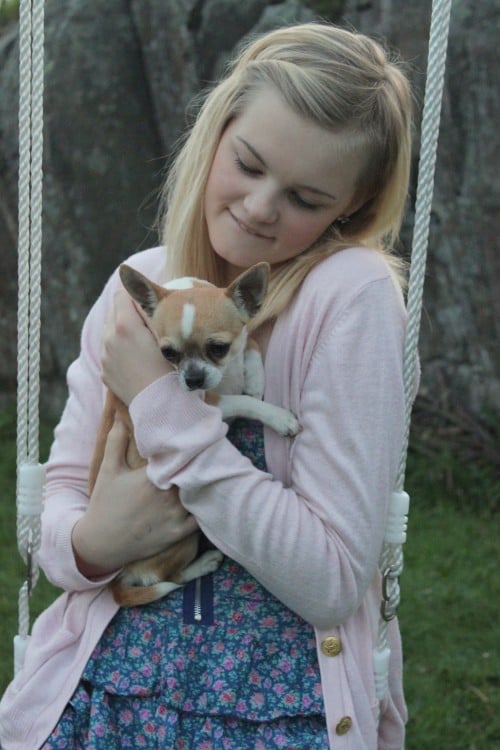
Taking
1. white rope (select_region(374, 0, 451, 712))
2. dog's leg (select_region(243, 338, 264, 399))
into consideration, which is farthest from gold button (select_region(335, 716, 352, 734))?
dog's leg (select_region(243, 338, 264, 399))

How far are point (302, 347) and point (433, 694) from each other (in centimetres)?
204

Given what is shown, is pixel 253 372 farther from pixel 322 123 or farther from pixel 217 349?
pixel 322 123

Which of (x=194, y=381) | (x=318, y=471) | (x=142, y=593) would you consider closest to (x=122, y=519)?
(x=142, y=593)

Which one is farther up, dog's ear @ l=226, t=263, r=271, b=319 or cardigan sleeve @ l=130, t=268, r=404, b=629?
dog's ear @ l=226, t=263, r=271, b=319

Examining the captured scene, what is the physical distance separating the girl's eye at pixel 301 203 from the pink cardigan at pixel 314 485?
116 mm

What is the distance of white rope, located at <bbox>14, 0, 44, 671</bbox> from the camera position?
2.25 metres

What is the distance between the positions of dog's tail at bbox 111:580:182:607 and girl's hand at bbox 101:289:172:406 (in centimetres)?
39

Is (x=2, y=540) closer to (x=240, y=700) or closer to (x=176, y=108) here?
(x=176, y=108)

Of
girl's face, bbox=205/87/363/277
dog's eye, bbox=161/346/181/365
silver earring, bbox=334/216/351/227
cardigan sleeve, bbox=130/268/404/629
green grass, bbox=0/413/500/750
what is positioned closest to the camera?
cardigan sleeve, bbox=130/268/404/629

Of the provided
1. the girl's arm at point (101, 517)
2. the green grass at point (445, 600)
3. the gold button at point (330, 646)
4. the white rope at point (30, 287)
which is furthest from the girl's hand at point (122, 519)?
the green grass at point (445, 600)

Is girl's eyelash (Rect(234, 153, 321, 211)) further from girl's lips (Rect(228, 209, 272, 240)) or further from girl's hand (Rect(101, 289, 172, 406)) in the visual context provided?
girl's hand (Rect(101, 289, 172, 406))

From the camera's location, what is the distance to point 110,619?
2.23 metres

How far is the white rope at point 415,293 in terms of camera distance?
6.89 feet

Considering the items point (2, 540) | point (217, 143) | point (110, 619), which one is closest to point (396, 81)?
point (217, 143)
